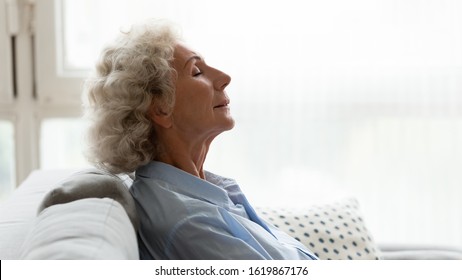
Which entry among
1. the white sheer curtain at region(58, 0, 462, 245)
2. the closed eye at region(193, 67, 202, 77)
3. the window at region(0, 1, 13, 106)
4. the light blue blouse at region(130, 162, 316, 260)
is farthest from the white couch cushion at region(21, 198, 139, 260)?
the window at region(0, 1, 13, 106)

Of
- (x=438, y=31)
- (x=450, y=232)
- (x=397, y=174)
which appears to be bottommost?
(x=450, y=232)

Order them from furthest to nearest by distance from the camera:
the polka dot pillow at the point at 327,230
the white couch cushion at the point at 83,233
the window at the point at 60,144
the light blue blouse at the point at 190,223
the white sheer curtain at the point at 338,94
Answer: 1. the window at the point at 60,144
2. the white sheer curtain at the point at 338,94
3. the polka dot pillow at the point at 327,230
4. the light blue blouse at the point at 190,223
5. the white couch cushion at the point at 83,233

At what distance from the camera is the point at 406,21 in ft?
9.93

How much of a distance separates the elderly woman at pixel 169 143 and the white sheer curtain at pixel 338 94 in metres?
1.31

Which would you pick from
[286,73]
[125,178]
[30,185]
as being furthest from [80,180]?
[286,73]

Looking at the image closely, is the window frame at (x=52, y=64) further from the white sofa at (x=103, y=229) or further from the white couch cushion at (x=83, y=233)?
the white couch cushion at (x=83, y=233)

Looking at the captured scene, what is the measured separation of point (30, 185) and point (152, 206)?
27.3 inches

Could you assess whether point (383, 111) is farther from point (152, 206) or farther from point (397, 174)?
point (152, 206)

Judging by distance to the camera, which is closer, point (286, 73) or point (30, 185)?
point (30, 185)

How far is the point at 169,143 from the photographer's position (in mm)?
1662

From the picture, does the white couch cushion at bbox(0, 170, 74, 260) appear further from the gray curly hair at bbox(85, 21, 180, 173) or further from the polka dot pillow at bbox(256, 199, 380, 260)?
the polka dot pillow at bbox(256, 199, 380, 260)

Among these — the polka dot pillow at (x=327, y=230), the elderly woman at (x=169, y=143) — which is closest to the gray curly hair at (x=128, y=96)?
the elderly woman at (x=169, y=143)

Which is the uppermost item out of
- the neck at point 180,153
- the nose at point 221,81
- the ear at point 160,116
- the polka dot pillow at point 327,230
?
the nose at point 221,81

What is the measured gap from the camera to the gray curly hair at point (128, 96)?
1577 mm
